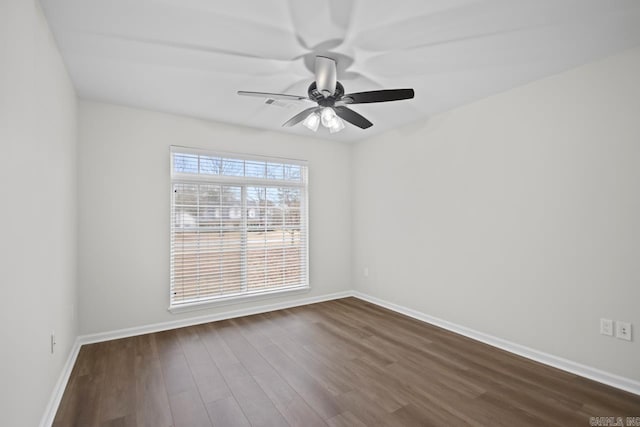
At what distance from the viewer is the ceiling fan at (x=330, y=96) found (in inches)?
87.5

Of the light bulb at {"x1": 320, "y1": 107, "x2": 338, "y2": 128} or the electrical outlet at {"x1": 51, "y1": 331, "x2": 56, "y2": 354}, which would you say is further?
the light bulb at {"x1": 320, "y1": 107, "x2": 338, "y2": 128}

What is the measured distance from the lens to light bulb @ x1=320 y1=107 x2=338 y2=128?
8.46 ft

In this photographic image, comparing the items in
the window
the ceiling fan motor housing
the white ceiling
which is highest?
the white ceiling

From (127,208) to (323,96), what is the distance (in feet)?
8.22

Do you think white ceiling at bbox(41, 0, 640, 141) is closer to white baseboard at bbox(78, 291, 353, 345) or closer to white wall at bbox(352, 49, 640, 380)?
white wall at bbox(352, 49, 640, 380)

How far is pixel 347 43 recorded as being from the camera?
211 cm

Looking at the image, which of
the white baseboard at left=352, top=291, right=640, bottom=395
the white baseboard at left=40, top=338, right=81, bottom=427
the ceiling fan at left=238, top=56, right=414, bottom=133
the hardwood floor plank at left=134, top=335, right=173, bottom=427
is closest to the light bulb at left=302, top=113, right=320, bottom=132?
the ceiling fan at left=238, top=56, right=414, bottom=133

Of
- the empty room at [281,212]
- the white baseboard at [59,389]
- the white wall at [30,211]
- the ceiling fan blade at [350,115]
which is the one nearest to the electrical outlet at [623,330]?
the empty room at [281,212]

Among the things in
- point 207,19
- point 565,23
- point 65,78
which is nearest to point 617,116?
point 565,23

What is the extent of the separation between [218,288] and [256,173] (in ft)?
5.33

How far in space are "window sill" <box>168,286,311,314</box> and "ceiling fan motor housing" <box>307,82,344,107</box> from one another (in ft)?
8.86

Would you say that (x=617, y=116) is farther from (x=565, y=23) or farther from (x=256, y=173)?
(x=256, y=173)

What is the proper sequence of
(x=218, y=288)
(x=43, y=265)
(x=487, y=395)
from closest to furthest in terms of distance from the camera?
(x=43, y=265)
(x=487, y=395)
(x=218, y=288)

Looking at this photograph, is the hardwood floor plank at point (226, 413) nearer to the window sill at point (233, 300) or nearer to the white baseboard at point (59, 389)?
the white baseboard at point (59, 389)
